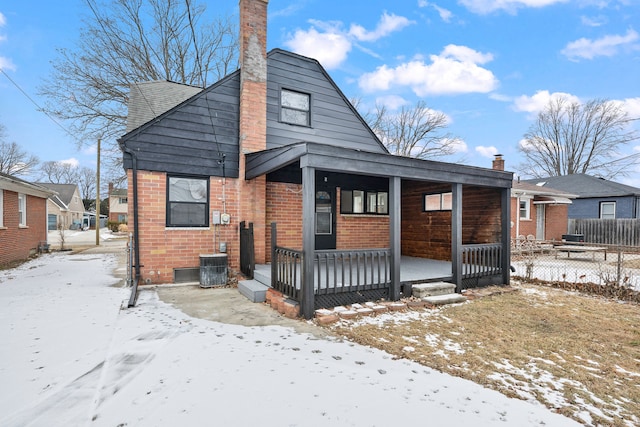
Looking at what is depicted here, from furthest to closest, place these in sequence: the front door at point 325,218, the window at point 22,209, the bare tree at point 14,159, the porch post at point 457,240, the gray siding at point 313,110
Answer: the bare tree at point 14,159, the window at point 22,209, the front door at point 325,218, the gray siding at point 313,110, the porch post at point 457,240

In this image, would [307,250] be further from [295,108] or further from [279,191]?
[295,108]

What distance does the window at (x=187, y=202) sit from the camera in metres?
7.07

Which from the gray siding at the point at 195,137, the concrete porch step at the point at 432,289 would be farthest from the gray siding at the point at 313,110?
the concrete porch step at the point at 432,289

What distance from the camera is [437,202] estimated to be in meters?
9.16

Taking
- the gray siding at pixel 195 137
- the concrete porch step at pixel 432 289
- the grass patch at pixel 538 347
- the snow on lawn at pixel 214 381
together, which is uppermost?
the gray siding at pixel 195 137

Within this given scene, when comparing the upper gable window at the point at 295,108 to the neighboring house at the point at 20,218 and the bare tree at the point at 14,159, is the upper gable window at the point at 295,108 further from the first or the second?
the bare tree at the point at 14,159

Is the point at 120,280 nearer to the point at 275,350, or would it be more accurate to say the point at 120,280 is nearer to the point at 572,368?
the point at 275,350

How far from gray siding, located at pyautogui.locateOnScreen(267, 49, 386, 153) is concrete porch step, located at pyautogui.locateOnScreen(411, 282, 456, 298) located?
4.70 m

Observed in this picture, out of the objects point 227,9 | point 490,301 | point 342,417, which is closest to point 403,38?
point 227,9

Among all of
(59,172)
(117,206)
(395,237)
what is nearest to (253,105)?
(395,237)

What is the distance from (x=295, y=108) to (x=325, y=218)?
322 cm

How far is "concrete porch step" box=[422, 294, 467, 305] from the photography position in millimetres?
5531

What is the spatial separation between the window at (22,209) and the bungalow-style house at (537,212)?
19.7 meters

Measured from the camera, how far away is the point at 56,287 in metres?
6.75
